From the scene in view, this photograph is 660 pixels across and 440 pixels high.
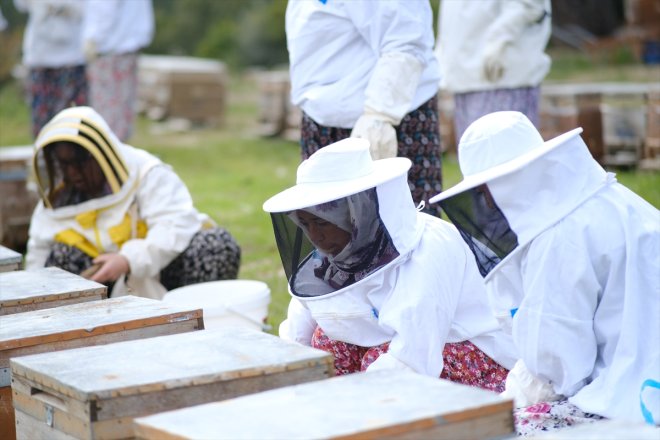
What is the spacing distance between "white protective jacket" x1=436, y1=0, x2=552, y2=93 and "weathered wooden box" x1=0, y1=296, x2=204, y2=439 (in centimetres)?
313

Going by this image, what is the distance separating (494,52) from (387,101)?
1.88 meters

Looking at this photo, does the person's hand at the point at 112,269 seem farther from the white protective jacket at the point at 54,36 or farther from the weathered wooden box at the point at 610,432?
the white protective jacket at the point at 54,36

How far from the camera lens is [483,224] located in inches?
103

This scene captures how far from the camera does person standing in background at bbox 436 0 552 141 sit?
5.58 m

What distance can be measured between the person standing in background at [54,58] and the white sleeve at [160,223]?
11.5ft

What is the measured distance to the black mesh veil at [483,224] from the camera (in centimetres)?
256

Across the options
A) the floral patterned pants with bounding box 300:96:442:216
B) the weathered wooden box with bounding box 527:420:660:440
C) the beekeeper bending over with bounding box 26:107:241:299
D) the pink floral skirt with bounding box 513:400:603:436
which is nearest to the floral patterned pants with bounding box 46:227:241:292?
the beekeeper bending over with bounding box 26:107:241:299

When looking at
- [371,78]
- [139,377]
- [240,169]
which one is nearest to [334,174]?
[139,377]

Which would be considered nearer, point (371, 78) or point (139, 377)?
point (139, 377)

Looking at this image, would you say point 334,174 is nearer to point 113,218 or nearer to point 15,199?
point 113,218

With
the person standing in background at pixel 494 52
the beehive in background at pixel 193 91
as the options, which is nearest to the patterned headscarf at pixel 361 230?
the person standing in background at pixel 494 52

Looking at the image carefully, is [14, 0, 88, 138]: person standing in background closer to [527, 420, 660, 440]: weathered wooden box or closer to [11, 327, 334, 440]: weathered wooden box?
[11, 327, 334, 440]: weathered wooden box

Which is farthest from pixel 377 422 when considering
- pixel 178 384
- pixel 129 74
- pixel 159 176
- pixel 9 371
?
pixel 129 74

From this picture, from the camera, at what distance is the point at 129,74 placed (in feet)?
26.2
